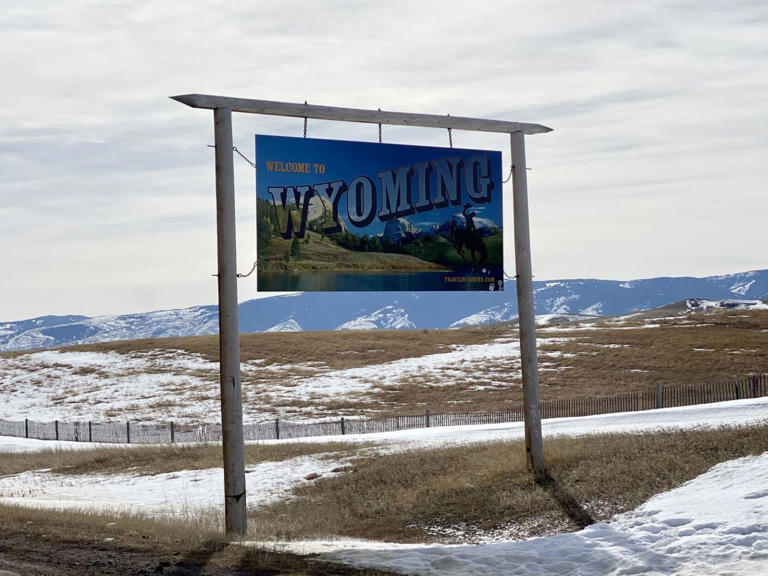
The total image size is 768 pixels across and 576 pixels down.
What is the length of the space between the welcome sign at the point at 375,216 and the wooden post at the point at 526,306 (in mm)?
430

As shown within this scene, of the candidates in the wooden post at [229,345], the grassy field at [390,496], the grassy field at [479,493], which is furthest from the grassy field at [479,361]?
the wooden post at [229,345]

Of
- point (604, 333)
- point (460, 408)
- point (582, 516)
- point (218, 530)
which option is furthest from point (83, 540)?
point (604, 333)

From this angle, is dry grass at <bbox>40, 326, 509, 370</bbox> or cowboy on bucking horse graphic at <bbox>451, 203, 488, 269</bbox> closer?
cowboy on bucking horse graphic at <bbox>451, 203, 488, 269</bbox>

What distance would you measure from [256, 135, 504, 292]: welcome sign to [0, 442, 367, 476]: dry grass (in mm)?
10130

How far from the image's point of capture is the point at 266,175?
15.4 meters

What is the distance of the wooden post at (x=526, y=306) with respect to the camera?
1716cm

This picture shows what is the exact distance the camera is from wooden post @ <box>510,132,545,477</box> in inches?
675

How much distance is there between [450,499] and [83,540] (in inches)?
267

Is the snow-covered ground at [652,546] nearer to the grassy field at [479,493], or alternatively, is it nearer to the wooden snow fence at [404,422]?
the grassy field at [479,493]

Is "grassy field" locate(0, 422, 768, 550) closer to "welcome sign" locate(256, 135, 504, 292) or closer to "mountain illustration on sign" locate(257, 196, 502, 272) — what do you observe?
"welcome sign" locate(256, 135, 504, 292)

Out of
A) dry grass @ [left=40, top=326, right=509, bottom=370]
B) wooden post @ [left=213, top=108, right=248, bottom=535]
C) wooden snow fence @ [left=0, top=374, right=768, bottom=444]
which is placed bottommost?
wooden snow fence @ [left=0, top=374, right=768, bottom=444]

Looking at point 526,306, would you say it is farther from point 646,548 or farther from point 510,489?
point 646,548

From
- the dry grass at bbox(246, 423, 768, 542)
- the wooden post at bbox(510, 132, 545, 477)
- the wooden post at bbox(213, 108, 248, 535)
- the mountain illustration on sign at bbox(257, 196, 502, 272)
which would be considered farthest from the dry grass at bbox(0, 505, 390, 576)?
the wooden post at bbox(510, 132, 545, 477)

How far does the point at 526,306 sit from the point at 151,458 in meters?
19.3
